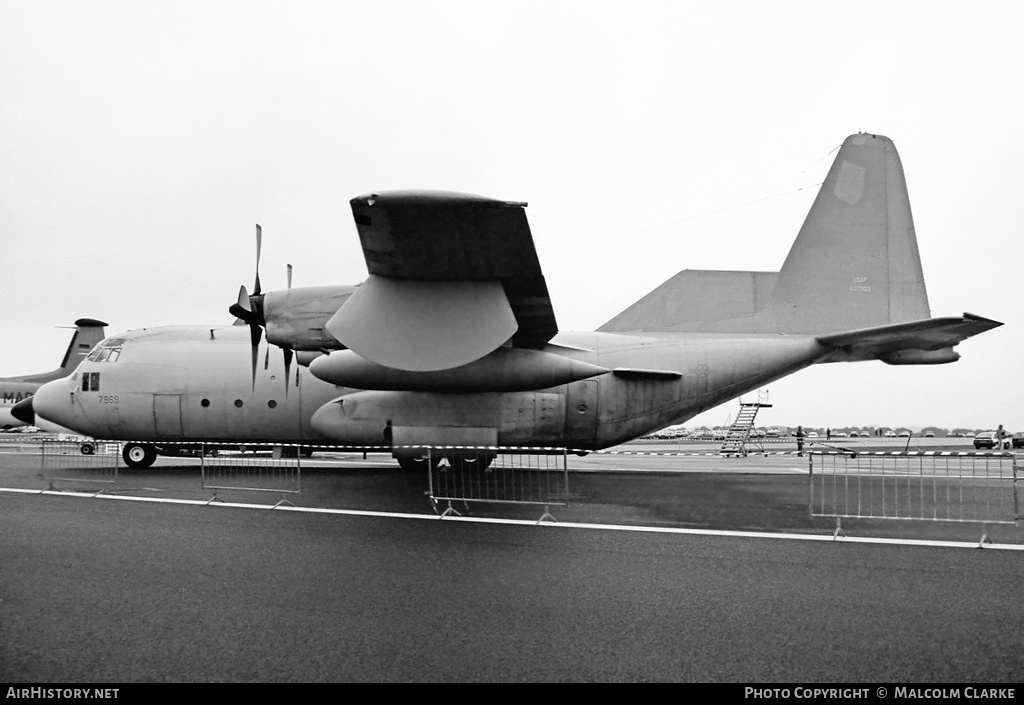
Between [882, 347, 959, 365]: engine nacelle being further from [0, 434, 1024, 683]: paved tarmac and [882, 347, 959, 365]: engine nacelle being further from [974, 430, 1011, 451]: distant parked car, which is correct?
[974, 430, 1011, 451]: distant parked car

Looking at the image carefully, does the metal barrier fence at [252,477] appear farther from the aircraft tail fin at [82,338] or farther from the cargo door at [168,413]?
the aircraft tail fin at [82,338]

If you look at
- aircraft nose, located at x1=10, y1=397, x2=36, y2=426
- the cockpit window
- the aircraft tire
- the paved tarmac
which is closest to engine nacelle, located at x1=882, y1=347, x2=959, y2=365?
the paved tarmac

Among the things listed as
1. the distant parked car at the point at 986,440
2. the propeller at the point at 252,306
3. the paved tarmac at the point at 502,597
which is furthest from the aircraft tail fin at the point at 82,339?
the distant parked car at the point at 986,440

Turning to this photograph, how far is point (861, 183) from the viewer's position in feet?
49.0

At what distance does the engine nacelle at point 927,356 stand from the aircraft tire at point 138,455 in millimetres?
18213

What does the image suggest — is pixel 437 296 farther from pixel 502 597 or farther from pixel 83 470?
pixel 83 470

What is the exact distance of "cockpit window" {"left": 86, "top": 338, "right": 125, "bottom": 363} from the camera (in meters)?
16.6

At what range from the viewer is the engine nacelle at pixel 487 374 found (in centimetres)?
1226

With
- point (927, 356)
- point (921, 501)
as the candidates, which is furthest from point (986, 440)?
point (921, 501)

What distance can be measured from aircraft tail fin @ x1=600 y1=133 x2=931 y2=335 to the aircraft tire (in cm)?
1371

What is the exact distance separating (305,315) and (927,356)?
1263 cm

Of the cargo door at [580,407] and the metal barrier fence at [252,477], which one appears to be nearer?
the metal barrier fence at [252,477]

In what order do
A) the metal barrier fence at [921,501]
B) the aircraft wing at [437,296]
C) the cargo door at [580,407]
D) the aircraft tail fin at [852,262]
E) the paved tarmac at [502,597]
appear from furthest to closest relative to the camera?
the aircraft tail fin at [852,262], the cargo door at [580,407], the aircraft wing at [437,296], the metal barrier fence at [921,501], the paved tarmac at [502,597]

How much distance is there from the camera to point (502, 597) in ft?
17.4
